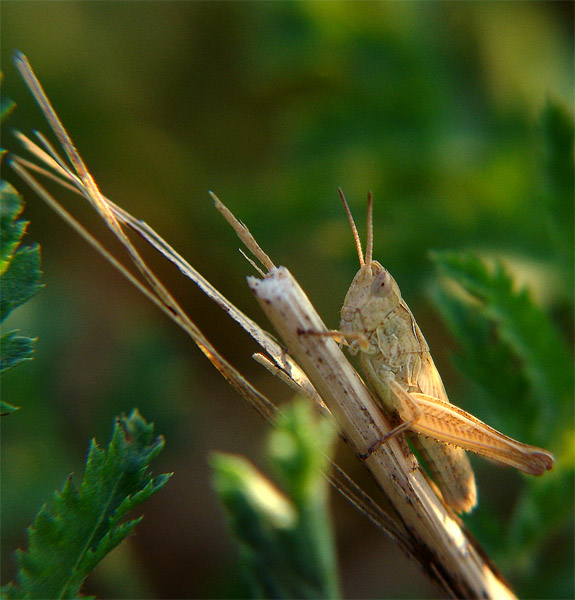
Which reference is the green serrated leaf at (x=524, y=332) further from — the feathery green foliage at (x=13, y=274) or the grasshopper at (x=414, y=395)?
the feathery green foliage at (x=13, y=274)

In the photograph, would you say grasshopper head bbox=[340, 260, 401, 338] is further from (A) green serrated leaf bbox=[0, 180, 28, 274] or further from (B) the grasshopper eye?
(A) green serrated leaf bbox=[0, 180, 28, 274]

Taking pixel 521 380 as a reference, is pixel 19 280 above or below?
above

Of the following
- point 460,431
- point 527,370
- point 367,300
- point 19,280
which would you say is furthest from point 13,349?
point 527,370

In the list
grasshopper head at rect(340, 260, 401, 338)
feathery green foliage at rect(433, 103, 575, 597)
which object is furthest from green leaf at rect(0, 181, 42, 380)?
feathery green foliage at rect(433, 103, 575, 597)

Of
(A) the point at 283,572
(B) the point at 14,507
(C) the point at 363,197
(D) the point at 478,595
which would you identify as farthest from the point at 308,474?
(C) the point at 363,197

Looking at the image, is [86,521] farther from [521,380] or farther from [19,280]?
[521,380]

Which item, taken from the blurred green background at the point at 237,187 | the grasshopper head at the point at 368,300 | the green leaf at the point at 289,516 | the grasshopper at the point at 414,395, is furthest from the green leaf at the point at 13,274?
the blurred green background at the point at 237,187

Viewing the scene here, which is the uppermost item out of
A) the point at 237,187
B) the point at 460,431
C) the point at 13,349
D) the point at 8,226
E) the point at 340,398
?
the point at 237,187
